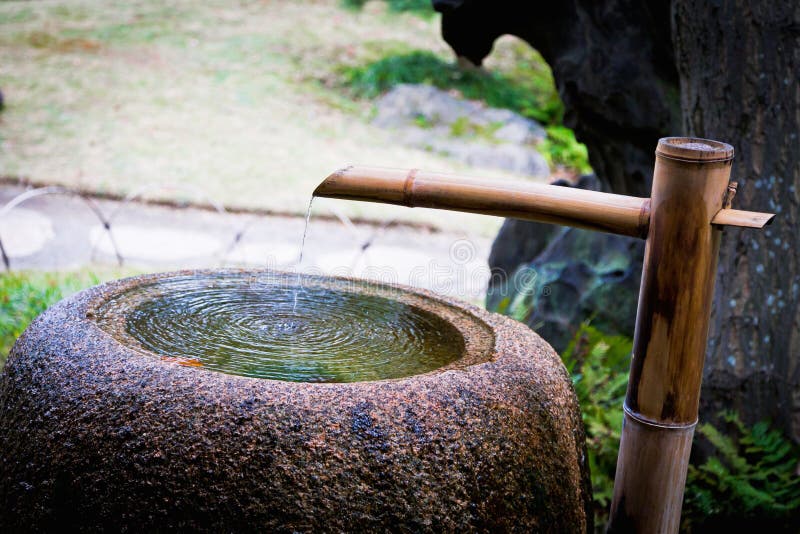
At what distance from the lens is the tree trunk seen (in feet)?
9.90

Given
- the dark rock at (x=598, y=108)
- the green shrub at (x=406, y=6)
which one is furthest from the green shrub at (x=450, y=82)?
the dark rock at (x=598, y=108)

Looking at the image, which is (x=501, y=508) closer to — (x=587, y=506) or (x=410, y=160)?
(x=587, y=506)

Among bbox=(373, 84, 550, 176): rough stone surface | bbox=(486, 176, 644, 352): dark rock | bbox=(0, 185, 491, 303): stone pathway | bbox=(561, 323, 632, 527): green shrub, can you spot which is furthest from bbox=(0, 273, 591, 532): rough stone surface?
bbox=(373, 84, 550, 176): rough stone surface

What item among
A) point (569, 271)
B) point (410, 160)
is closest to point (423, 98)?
point (410, 160)

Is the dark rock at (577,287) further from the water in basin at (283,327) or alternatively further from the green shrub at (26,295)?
the green shrub at (26,295)

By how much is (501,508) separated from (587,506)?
1.63ft

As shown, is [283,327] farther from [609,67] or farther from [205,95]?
[205,95]

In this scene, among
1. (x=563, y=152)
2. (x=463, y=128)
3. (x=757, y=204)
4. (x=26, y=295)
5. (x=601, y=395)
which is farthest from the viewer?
(x=463, y=128)

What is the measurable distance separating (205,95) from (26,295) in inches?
306

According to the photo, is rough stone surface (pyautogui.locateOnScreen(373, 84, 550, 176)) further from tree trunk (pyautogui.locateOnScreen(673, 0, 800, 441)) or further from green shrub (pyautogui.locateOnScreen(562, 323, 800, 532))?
green shrub (pyautogui.locateOnScreen(562, 323, 800, 532))

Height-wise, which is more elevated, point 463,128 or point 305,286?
point 463,128

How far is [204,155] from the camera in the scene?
10.2 m

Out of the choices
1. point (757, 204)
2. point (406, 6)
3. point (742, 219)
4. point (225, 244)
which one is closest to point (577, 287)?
point (757, 204)

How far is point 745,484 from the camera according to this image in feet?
9.62
